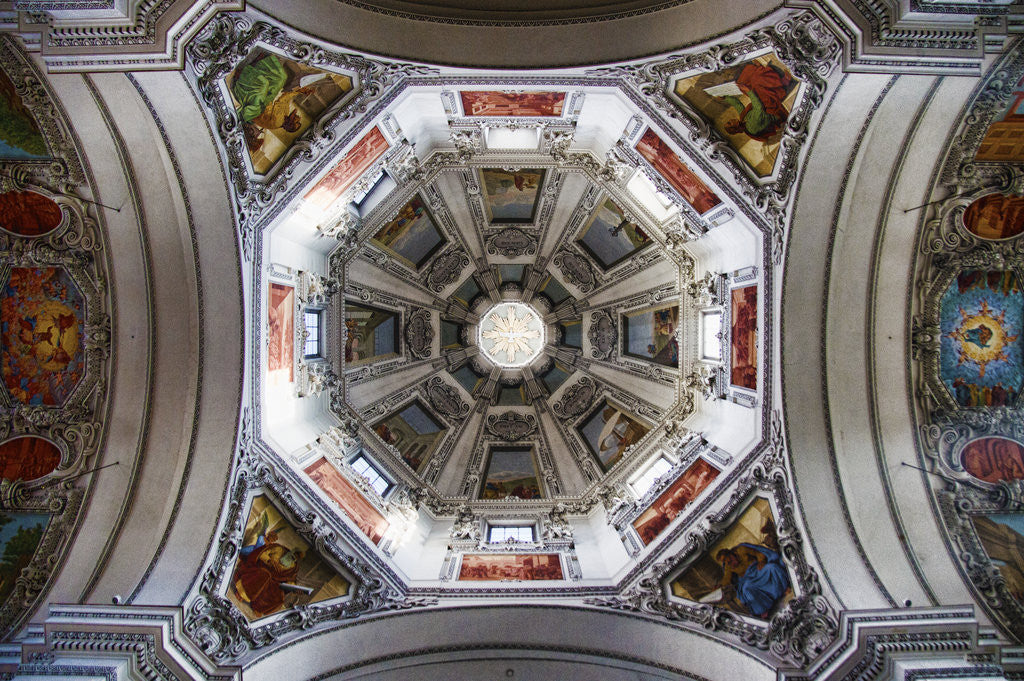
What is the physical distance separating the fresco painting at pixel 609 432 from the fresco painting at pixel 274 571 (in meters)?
8.99

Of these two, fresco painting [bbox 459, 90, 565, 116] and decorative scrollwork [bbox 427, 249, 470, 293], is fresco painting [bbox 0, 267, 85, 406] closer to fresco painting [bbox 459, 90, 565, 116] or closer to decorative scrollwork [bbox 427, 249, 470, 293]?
fresco painting [bbox 459, 90, 565, 116]

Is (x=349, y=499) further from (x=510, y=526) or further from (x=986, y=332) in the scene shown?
(x=986, y=332)

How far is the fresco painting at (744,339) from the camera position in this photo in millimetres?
11925

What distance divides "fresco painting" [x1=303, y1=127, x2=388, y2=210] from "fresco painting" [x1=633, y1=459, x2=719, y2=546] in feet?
33.5

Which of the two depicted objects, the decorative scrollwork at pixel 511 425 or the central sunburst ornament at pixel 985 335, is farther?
the decorative scrollwork at pixel 511 425

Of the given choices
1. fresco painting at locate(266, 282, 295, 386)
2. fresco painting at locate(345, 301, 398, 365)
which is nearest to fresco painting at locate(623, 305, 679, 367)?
fresco painting at locate(345, 301, 398, 365)

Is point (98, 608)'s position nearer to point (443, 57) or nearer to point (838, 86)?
point (443, 57)

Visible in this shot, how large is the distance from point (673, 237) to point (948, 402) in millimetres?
7021

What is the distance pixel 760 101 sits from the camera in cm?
1033

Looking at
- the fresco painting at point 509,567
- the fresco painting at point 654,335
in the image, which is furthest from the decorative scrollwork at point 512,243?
the fresco painting at point 509,567

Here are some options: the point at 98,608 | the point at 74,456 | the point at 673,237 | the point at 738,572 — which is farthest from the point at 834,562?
the point at 74,456

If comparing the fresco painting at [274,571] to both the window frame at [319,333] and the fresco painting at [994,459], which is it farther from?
the fresco painting at [994,459]

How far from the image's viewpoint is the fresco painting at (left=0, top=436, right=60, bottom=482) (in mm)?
10898

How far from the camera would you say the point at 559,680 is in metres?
11.5
